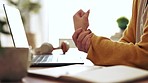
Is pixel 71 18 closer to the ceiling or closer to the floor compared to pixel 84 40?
closer to the floor

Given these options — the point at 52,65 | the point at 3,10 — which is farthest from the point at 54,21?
the point at 52,65

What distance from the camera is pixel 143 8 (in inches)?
43.9

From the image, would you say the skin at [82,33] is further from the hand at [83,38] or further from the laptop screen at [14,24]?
the laptop screen at [14,24]

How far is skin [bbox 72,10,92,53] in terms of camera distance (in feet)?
3.00

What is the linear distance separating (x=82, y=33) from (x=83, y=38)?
0.02 m

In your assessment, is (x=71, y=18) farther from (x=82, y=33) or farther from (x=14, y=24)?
(x=82, y=33)

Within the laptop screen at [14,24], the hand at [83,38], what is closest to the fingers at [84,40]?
the hand at [83,38]

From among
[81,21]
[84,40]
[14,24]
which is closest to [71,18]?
[14,24]

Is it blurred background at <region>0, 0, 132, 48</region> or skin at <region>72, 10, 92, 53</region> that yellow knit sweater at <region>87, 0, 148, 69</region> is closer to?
skin at <region>72, 10, 92, 53</region>

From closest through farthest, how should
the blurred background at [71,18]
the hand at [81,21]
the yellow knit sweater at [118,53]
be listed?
the yellow knit sweater at [118,53]
the hand at [81,21]
the blurred background at [71,18]

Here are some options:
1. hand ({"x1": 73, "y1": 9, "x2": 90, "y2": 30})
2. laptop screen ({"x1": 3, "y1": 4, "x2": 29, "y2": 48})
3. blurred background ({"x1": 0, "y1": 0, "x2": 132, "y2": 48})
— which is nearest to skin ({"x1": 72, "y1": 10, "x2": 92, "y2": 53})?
hand ({"x1": 73, "y1": 9, "x2": 90, "y2": 30})

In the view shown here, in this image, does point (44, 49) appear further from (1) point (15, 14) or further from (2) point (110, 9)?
(2) point (110, 9)

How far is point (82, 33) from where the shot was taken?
930 millimetres

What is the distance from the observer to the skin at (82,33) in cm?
91
